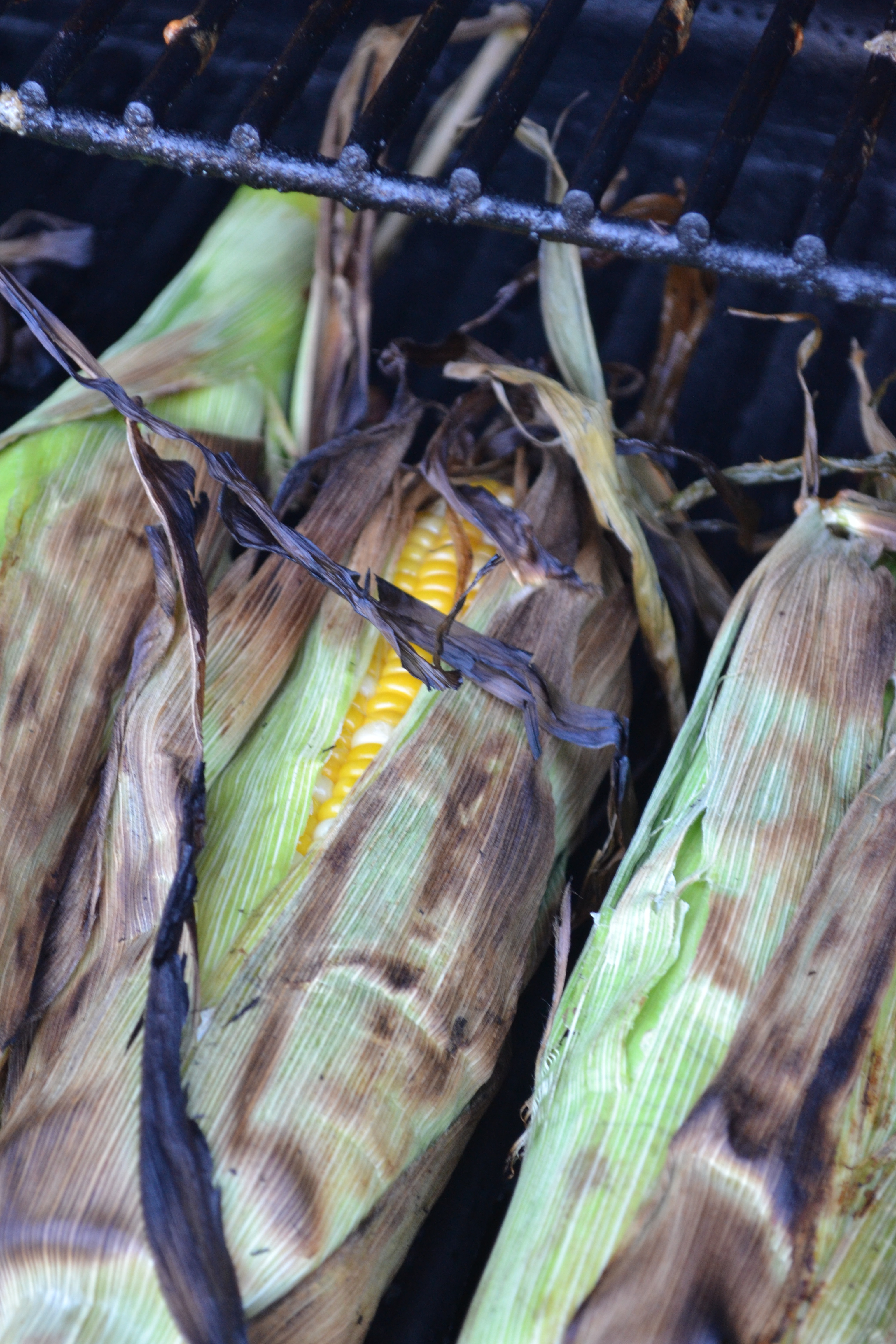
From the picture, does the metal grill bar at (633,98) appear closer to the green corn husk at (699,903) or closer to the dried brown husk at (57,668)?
the green corn husk at (699,903)

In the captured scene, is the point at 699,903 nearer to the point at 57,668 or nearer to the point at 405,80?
the point at 57,668

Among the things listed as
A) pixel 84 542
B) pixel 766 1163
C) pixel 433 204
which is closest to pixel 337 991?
pixel 766 1163

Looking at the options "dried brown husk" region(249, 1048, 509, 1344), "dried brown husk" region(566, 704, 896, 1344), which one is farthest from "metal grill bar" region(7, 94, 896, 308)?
"dried brown husk" region(249, 1048, 509, 1344)

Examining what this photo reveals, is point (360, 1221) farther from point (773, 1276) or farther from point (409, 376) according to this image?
point (409, 376)

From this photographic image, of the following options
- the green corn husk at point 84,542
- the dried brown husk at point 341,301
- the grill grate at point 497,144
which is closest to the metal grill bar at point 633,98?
the grill grate at point 497,144

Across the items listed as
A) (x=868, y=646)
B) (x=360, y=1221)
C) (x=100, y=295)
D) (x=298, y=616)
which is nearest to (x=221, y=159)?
(x=298, y=616)
